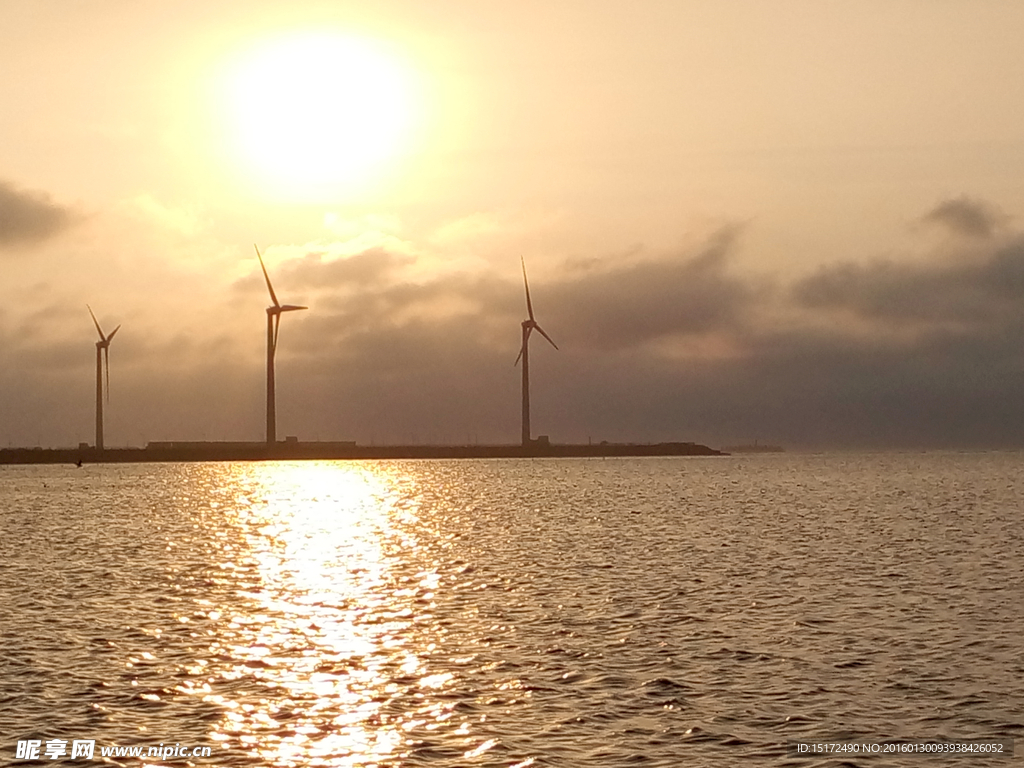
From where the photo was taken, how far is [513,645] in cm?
3950

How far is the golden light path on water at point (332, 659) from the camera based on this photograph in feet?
90.3

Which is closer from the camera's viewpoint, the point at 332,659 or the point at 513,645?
the point at 332,659

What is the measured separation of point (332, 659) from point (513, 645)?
6.08 meters

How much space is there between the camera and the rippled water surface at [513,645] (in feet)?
92.4

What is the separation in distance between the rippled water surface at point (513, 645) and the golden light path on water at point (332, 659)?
0.38 feet

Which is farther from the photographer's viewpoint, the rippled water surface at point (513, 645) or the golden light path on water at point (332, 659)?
the rippled water surface at point (513, 645)

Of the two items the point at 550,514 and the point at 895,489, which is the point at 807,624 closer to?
the point at 550,514

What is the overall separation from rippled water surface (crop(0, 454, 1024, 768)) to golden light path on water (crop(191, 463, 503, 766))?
0.12m

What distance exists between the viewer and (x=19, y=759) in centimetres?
2584

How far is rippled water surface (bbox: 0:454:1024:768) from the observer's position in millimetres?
28156

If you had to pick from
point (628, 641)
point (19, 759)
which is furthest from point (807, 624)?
point (19, 759)

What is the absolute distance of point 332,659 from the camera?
1453 inches

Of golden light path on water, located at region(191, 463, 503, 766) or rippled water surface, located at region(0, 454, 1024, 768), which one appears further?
rippled water surface, located at region(0, 454, 1024, 768)

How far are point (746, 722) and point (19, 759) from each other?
16.4 m
